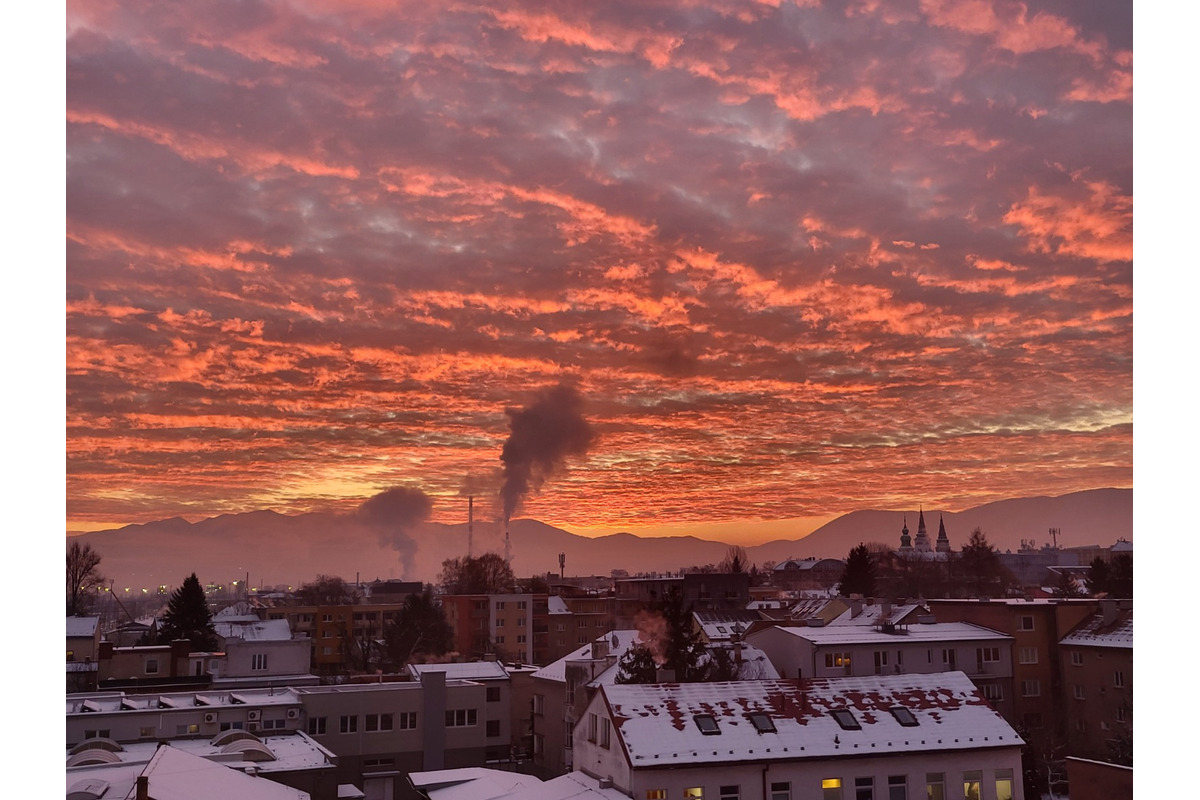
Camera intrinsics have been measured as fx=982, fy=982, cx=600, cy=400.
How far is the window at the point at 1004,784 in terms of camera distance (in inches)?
806

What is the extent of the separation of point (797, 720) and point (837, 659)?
975 cm

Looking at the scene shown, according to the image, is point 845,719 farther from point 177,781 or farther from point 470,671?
point 470,671

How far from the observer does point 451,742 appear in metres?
30.6

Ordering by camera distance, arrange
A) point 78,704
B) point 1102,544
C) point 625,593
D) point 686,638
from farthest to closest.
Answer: point 1102,544 → point 625,593 → point 686,638 → point 78,704

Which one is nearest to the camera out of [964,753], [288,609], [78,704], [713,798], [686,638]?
[713,798]

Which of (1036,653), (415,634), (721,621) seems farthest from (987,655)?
(415,634)

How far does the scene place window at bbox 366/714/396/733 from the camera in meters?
29.6

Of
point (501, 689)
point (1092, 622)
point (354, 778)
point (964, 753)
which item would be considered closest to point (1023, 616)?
point (1092, 622)

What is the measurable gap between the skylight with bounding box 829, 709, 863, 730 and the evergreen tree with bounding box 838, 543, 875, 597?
47.7 metres

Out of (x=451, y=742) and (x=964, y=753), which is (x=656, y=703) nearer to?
(x=964, y=753)

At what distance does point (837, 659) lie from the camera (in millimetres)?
29875

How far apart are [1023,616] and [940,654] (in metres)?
4.12

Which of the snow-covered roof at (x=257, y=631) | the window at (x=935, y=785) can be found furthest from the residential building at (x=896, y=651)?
A: the snow-covered roof at (x=257, y=631)

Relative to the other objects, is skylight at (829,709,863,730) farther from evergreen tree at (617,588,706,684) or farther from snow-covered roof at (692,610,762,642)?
snow-covered roof at (692,610,762,642)
